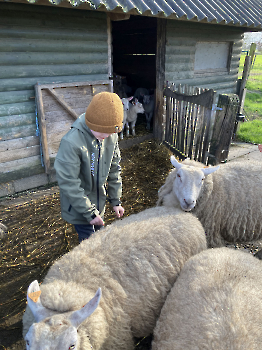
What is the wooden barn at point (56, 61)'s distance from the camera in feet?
13.3

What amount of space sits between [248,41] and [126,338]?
60023 millimetres

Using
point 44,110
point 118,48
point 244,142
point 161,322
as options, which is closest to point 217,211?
point 161,322

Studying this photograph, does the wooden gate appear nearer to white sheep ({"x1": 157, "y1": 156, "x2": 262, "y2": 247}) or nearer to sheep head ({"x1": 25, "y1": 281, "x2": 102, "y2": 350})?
white sheep ({"x1": 157, "y1": 156, "x2": 262, "y2": 247})

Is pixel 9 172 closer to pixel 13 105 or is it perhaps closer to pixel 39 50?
pixel 13 105

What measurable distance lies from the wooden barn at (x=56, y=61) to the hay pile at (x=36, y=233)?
71 centimetres

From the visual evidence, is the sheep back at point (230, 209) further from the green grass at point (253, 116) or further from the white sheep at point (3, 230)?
the green grass at point (253, 116)

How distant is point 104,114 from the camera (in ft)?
6.48

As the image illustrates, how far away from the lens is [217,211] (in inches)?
119

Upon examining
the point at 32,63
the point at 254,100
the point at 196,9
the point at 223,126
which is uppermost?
the point at 196,9

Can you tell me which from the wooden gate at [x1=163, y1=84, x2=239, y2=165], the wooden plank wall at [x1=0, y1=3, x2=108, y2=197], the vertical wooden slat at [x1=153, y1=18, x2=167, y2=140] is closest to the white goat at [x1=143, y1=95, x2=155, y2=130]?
A: the vertical wooden slat at [x1=153, y1=18, x2=167, y2=140]

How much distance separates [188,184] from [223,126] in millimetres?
1470

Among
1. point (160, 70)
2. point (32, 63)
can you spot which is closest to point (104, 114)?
point (32, 63)

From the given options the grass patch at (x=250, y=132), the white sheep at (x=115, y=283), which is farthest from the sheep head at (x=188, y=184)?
the grass patch at (x=250, y=132)

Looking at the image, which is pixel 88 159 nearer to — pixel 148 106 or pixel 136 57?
pixel 148 106
